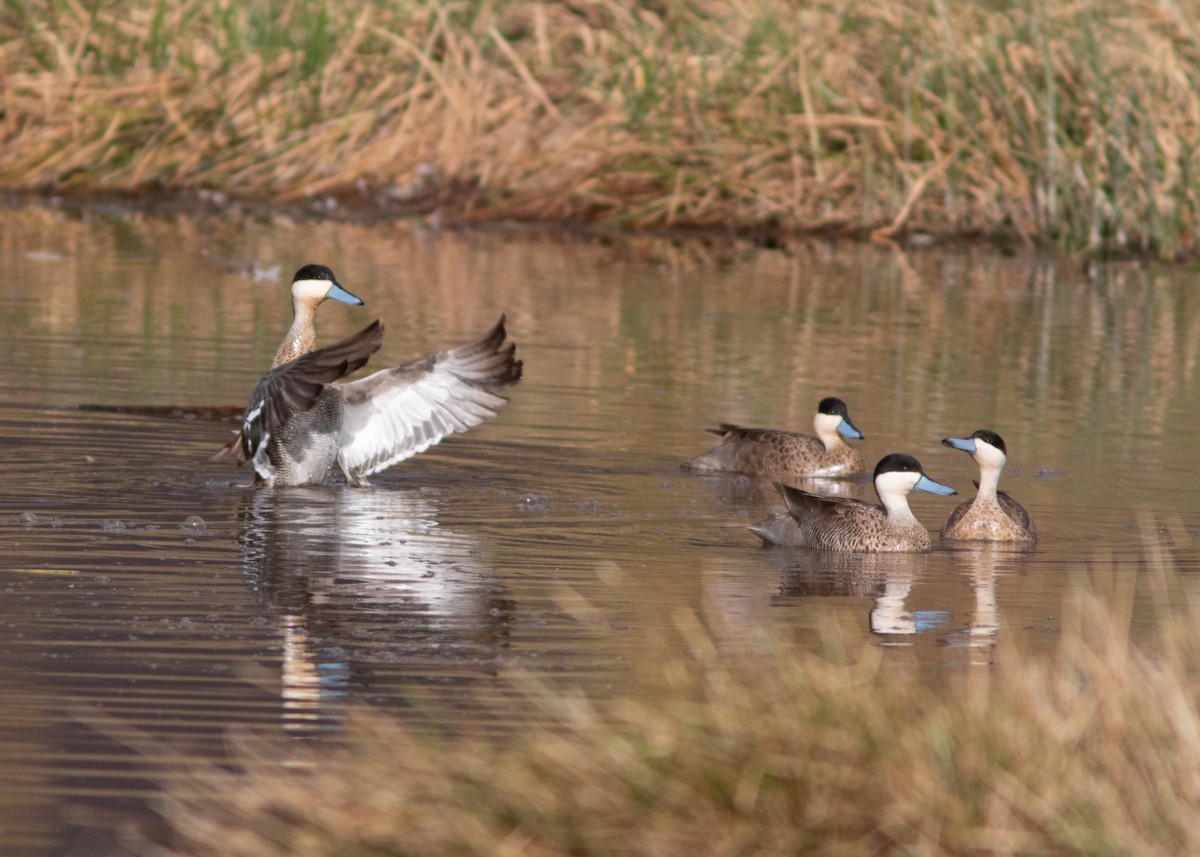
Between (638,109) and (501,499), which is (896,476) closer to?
(501,499)

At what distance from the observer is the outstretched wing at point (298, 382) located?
8.59m

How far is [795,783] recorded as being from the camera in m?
4.23

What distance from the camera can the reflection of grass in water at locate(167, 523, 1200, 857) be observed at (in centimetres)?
407

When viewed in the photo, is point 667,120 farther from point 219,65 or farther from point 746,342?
point 746,342

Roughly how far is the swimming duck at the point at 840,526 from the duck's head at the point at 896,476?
0.02 meters

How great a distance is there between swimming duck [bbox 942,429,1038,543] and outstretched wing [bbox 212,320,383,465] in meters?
2.64

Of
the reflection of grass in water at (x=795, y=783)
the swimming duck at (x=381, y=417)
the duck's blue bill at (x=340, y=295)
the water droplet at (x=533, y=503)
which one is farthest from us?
the duck's blue bill at (x=340, y=295)

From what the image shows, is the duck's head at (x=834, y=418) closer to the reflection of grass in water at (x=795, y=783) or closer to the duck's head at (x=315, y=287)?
the duck's head at (x=315, y=287)

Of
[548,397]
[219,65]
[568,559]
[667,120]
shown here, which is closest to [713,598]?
[568,559]

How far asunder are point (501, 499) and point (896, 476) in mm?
1769

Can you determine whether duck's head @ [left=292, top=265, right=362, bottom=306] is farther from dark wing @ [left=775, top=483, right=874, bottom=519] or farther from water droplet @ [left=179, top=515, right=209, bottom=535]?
dark wing @ [left=775, top=483, right=874, bottom=519]

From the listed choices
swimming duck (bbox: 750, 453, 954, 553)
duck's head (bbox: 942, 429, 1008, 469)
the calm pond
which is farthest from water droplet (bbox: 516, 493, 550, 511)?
duck's head (bbox: 942, 429, 1008, 469)

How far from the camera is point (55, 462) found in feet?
31.6

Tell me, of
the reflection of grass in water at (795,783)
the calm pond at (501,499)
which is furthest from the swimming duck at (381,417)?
the reflection of grass in water at (795,783)
